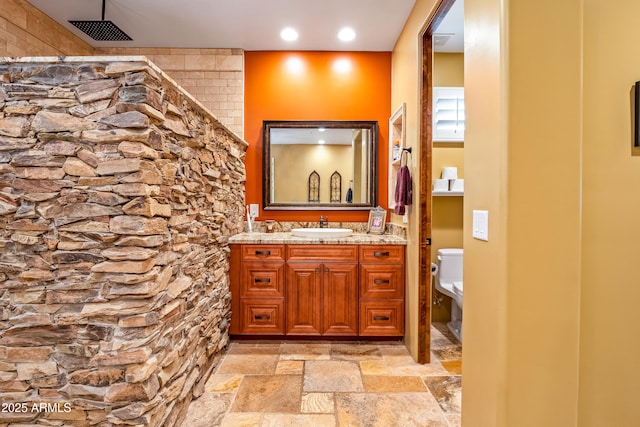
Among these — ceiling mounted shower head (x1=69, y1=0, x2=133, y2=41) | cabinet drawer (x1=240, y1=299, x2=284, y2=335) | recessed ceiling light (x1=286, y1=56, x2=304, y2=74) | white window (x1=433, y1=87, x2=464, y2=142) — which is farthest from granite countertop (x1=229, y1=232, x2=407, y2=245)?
ceiling mounted shower head (x1=69, y1=0, x2=133, y2=41)

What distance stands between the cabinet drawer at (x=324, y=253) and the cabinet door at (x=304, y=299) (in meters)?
0.10

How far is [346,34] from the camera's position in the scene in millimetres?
3020

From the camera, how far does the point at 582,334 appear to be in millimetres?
1227

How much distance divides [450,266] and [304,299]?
1.43 m

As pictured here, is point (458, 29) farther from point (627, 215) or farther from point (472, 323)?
point (472, 323)

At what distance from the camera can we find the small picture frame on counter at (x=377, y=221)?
3.25 meters

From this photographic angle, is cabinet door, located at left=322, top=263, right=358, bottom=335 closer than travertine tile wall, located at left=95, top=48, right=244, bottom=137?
Yes

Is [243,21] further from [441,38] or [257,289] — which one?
[257,289]

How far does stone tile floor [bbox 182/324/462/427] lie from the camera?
187 centimetres

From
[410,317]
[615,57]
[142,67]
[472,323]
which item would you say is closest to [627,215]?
[615,57]

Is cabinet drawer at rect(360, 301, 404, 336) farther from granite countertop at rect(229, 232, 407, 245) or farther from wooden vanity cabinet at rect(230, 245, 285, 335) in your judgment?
wooden vanity cabinet at rect(230, 245, 285, 335)

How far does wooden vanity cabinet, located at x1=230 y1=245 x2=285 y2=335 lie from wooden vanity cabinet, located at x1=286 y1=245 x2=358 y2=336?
0.09 metres

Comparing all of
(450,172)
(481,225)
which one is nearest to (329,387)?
(481,225)

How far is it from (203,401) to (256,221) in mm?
1743
